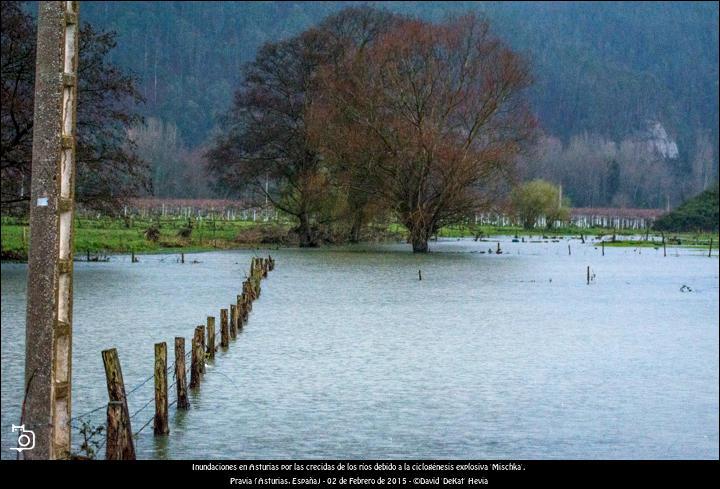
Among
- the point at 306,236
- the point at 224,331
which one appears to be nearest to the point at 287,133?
the point at 306,236

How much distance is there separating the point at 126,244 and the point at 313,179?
1207cm

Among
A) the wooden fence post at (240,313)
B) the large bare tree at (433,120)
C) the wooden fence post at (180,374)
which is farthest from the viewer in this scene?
the large bare tree at (433,120)

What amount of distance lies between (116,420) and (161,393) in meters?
3.30

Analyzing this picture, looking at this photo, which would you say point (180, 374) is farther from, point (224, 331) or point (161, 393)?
point (224, 331)

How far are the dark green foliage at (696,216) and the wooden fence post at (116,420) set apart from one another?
384 feet

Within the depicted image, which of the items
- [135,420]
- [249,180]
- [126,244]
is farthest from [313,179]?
[135,420]

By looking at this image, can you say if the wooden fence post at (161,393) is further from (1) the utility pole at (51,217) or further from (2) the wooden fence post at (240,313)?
(2) the wooden fence post at (240,313)

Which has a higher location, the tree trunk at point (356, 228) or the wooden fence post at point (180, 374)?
the tree trunk at point (356, 228)

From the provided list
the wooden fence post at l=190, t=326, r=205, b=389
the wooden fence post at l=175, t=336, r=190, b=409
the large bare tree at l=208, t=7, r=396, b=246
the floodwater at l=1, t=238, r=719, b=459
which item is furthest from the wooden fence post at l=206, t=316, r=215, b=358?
the large bare tree at l=208, t=7, r=396, b=246

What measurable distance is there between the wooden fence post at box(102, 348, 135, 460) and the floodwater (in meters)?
2.00

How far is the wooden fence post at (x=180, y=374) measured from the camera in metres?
16.2

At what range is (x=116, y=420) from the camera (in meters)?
11.3

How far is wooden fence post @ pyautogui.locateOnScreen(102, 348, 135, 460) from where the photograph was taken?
11.3m

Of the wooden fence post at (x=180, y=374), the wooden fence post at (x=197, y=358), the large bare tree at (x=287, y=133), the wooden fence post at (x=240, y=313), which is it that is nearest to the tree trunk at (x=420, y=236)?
the large bare tree at (x=287, y=133)
